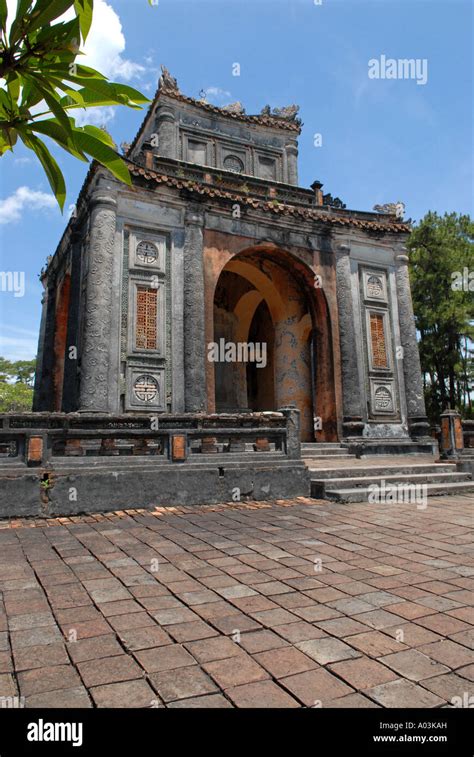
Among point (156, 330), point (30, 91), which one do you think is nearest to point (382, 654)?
point (30, 91)

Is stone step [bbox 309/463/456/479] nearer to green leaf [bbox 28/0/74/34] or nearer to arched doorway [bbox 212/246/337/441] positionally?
arched doorway [bbox 212/246/337/441]

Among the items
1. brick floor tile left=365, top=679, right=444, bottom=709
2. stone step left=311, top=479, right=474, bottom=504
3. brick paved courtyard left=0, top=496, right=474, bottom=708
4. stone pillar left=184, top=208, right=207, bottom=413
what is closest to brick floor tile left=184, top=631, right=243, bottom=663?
brick paved courtyard left=0, top=496, right=474, bottom=708

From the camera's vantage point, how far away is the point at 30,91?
5.39 feet

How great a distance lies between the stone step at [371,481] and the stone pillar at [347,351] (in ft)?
14.9

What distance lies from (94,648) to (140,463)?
5060mm

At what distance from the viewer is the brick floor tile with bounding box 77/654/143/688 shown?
93.6 inches

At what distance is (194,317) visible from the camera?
12.9m

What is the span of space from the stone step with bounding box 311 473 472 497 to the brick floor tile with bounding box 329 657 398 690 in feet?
20.1

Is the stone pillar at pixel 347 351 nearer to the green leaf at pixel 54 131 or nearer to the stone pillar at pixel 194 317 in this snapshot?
the stone pillar at pixel 194 317

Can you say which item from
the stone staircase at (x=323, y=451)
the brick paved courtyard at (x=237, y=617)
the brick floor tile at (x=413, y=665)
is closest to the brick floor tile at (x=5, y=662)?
the brick paved courtyard at (x=237, y=617)

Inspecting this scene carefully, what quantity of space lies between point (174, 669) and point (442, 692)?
1.31 m

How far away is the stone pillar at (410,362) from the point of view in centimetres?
1527

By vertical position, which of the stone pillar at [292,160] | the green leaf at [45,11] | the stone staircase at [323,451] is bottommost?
the stone staircase at [323,451]
